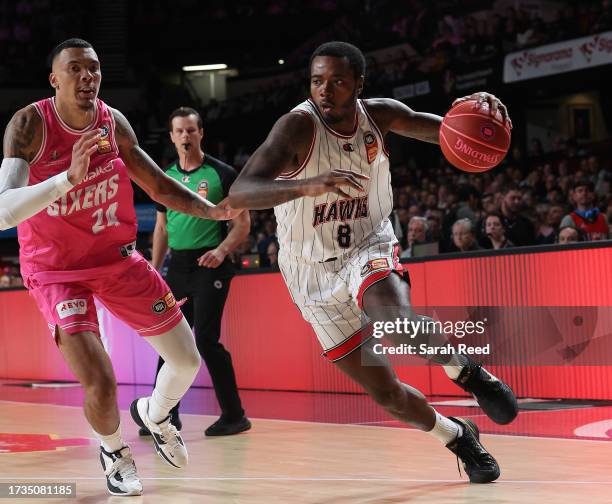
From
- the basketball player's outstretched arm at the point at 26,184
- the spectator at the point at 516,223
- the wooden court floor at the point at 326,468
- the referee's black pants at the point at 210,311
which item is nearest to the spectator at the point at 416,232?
the spectator at the point at 516,223

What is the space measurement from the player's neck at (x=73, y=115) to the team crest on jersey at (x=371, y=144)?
4.25 ft

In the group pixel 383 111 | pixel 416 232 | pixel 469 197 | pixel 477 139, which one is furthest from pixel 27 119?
pixel 469 197

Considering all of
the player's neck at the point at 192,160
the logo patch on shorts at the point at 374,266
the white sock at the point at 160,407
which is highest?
the player's neck at the point at 192,160

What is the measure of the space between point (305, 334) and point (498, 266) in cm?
230

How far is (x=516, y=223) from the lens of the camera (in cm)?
938

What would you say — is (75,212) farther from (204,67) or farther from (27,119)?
(204,67)

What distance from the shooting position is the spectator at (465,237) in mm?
8867

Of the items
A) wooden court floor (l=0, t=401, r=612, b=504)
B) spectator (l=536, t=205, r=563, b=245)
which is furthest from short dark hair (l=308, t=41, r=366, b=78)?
spectator (l=536, t=205, r=563, b=245)

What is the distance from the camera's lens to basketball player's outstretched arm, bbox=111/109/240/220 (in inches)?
196

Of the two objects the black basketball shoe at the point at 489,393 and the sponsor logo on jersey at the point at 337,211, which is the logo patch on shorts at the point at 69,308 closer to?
the sponsor logo on jersey at the point at 337,211

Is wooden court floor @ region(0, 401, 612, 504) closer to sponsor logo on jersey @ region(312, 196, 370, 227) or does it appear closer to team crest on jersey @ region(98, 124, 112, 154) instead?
sponsor logo on jersey @ region(312, 196, 370, 227)

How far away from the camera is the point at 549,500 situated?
13.6 ft

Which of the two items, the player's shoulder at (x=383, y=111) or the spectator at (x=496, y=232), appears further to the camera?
the spectator at (x=496, y=232)

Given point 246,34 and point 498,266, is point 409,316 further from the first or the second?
point 246,34
